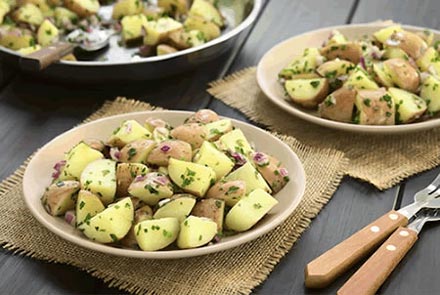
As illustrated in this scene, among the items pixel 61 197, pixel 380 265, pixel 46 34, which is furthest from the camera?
pixel 46 34

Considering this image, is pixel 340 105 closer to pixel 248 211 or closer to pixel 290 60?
pixel 290 60

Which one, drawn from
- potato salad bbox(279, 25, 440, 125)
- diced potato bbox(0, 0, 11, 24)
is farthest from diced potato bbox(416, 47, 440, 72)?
diced potato bbox(0, 0, 11, 24)

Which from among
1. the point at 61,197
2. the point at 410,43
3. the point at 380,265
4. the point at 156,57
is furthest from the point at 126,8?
the point at 380,265

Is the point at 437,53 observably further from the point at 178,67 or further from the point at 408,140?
the point at 178,67

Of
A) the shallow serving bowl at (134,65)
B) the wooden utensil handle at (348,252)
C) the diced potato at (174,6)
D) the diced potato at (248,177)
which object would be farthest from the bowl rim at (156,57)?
the wooden utensil handle at (348,252)

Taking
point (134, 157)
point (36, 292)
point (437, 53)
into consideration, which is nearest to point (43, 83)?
point (134, 157)

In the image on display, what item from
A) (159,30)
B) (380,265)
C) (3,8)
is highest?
(380,265)
